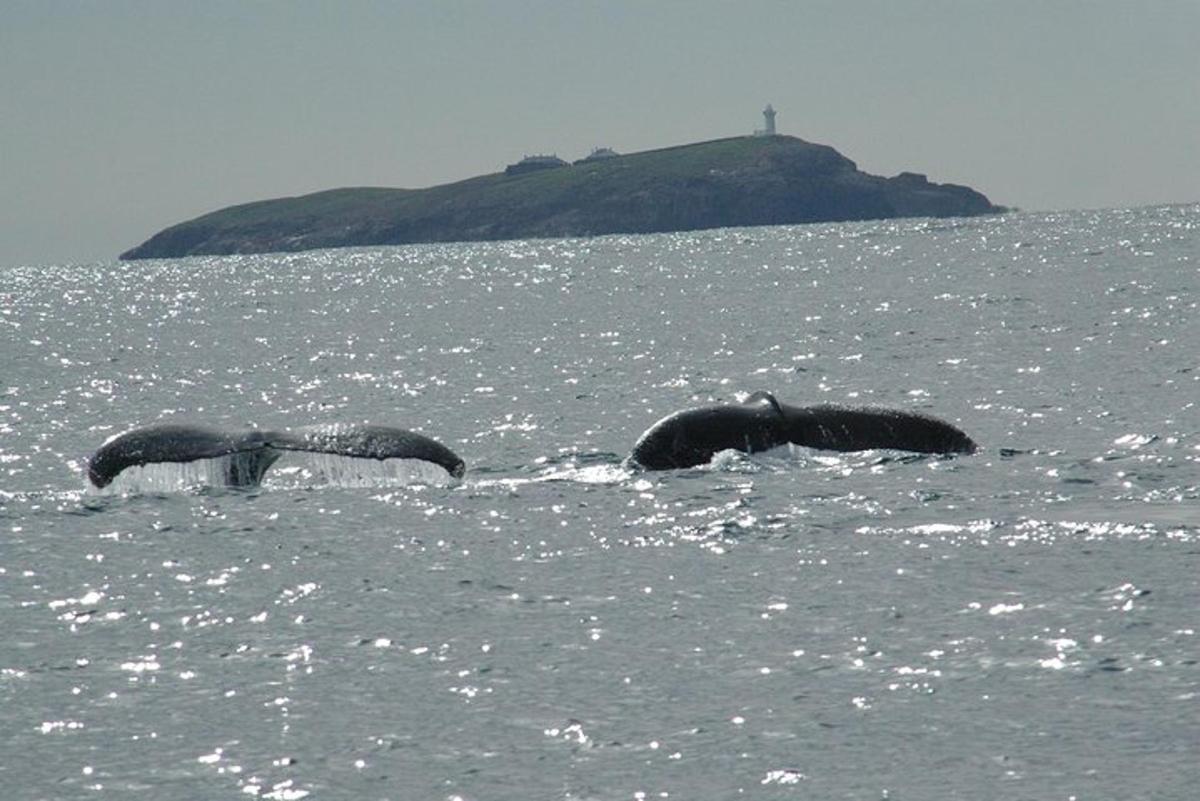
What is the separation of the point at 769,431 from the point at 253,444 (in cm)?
612

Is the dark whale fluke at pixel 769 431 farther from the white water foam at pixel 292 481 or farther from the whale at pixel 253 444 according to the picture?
the whale at pixel 253 444

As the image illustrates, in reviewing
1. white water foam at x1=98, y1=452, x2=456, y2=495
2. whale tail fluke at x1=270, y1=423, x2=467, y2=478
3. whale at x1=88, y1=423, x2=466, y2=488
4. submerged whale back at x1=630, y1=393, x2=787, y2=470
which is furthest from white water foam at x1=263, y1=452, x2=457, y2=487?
submerged whale back at x1=630, y1=393, x2=787, y2=470

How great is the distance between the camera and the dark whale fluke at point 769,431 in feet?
74.6

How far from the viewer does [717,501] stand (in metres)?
20.9

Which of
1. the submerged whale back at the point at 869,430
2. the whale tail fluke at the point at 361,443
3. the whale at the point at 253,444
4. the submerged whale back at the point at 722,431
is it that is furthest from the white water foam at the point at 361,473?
the submerged whale back at the point at 869,430

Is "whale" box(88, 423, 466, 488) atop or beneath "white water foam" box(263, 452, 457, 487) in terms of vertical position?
atop

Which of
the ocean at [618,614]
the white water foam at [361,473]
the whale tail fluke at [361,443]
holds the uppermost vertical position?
the whale tail fluke at [361,443]

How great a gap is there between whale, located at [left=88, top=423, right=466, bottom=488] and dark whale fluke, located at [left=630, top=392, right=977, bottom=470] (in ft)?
9.68

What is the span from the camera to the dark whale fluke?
2273cm

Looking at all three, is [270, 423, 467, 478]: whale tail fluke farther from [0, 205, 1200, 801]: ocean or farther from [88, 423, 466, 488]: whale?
[0, 205, 1200, 801]: ocean

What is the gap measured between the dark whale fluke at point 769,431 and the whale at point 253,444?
2.95m

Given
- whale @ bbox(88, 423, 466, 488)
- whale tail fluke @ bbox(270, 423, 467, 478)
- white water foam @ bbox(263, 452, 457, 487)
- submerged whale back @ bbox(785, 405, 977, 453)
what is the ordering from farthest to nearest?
submerged whale back @ bbox(785, 405, 977, 453) < white water foam @ bbox(263, 452, 457, 487) < whale @ bbox(88, 423, 466, 488) < whale tail fluke @ bbox(270, 423, 467, 478)

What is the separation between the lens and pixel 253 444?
806 inches

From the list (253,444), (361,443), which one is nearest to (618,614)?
(361,443)
